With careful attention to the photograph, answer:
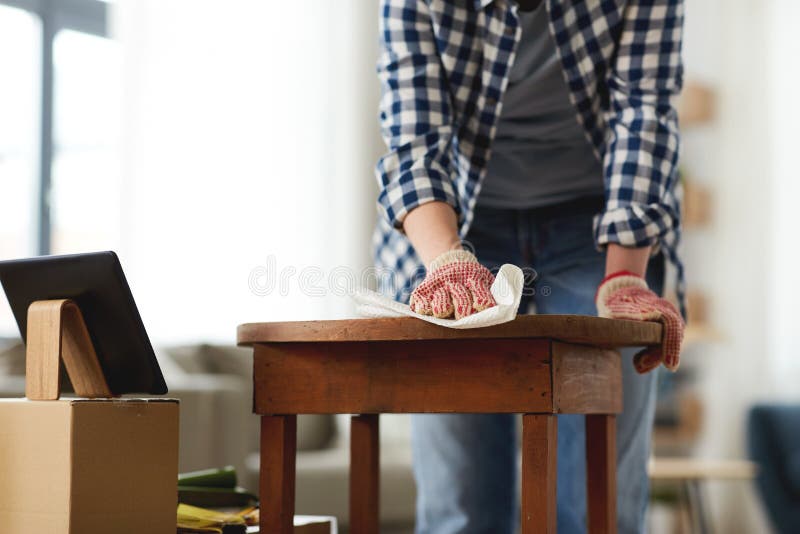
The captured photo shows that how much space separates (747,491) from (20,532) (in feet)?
12.7

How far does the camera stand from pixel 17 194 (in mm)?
3227

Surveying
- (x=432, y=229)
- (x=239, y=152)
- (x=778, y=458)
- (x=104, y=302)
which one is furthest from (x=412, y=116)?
(x=778, y=458)

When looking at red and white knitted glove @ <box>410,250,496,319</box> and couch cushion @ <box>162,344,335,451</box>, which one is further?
couch cushion @ <box>162,344,335,451</box>

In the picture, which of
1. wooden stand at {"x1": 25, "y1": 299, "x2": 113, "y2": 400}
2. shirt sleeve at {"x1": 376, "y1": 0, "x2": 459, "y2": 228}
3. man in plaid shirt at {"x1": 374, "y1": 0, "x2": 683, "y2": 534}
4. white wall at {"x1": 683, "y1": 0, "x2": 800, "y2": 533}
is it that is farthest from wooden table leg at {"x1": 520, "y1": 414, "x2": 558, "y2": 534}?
white wall at {"x1": 683, "y1": 0, "x2": 800, "y2": 533}

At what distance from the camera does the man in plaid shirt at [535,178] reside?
1139 millimetres

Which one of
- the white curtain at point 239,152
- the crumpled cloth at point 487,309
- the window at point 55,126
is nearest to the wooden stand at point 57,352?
the crumpled cloth at point 487,309

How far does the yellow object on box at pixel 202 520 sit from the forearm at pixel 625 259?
20.8 inches

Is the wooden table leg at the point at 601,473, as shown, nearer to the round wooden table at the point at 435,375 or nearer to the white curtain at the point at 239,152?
the round wooden table at the point at 435,375

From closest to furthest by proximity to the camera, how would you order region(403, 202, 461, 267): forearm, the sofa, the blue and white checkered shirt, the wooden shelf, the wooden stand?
the wooden stand
region(403, 202, 461, 267): forearm
the blue and white checkered shirt
the sofa
the wooden shelf

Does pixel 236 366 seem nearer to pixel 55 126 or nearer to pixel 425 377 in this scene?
pixel 55 126

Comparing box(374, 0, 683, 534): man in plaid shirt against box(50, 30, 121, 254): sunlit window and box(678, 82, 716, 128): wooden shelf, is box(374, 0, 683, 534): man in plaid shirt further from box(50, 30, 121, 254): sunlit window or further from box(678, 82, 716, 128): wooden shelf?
box(678, 82, 716, 128): wooden shelf

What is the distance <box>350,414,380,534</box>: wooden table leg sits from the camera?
3.91 feet

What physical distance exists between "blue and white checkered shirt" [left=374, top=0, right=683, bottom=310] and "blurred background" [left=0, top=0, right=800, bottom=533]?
140cm

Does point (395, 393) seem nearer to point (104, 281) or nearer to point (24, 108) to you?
point (104, 281)
